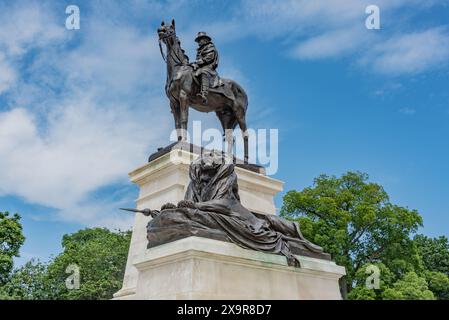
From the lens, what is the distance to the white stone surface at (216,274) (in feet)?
23.1

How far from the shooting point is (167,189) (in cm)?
1168

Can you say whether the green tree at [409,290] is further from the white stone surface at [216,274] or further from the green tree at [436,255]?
the white stone surface at [216,274]

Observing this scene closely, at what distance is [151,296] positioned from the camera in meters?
7.48

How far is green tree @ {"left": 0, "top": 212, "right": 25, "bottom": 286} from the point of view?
24.9 m

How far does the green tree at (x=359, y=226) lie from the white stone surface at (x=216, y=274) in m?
22.2

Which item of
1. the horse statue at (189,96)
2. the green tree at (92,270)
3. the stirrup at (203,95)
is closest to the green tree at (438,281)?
the green tree at (92,270)

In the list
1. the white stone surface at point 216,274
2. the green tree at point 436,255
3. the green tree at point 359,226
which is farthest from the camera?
the green tree at point 436,255

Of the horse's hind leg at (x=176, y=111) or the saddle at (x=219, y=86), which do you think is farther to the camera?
the saddle at (x=219, y=86)

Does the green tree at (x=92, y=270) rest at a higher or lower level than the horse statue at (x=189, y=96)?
lower

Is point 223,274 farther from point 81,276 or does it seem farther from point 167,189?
point 81,276

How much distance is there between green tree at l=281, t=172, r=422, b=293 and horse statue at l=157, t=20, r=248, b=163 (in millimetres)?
17458

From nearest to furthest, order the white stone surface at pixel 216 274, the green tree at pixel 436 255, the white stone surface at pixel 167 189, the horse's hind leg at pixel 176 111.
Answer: the white stone surface at pixel 216 274
the white stone surface at pixel 167 189
the horse's hind leg at pixel 176 111
the green tree at pixel 436 255

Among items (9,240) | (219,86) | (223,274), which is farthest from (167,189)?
(9,240)

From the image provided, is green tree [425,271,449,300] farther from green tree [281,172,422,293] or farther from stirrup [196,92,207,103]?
stirrup [196,92,207,103]
